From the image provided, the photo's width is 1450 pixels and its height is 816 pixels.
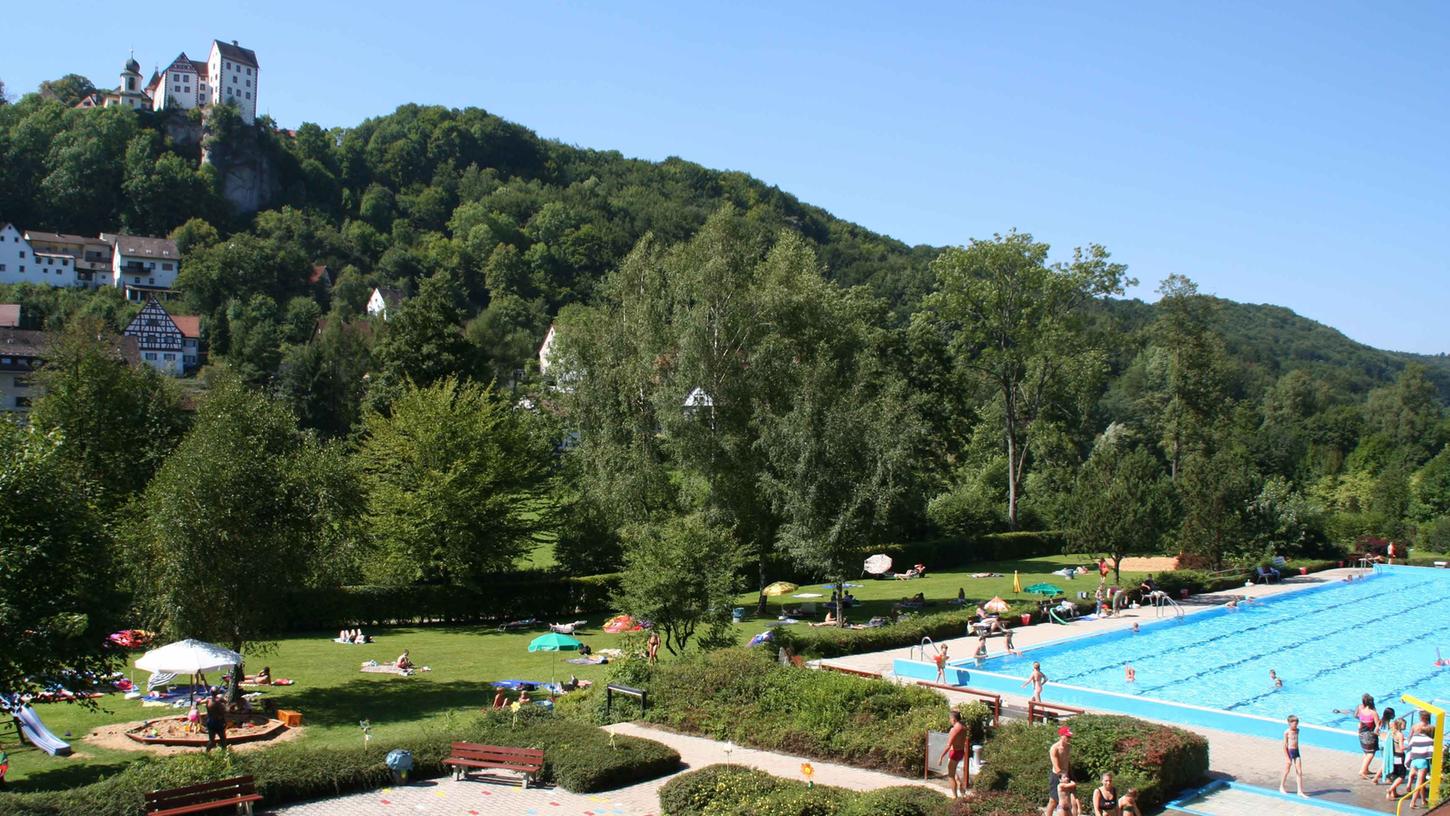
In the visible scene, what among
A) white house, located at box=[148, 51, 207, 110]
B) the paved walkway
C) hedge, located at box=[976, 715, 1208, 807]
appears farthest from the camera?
white house, located at box=[148, 51, 207, 110]

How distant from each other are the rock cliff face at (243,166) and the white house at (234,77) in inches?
466

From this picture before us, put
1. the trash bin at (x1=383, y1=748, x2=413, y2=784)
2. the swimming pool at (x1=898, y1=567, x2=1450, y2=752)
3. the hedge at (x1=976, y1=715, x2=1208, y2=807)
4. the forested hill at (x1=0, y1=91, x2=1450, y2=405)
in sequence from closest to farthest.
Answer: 1. the hedge at (x1=976, y1=715, x2=1208, y2=807)
2. the trash bin at (x1=383, y1=748, x2=413, y2=784)
3. the swimming pool at (x1=898, y1=567, x2=1450, y2=752)
4. the forested hill at (x1=0, y1=91, x2=1450, y2=405)

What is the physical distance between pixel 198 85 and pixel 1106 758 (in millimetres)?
182356

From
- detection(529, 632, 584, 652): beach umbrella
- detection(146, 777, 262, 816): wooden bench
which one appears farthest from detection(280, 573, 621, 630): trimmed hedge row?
detection(146, 777, 262, 816): wooden bench

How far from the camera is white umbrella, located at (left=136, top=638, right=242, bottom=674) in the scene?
21.1 metres

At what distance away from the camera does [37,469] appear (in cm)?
1898

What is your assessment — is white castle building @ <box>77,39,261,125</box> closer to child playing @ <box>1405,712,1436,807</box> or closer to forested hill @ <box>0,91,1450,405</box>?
forested hill @ <box>0,91,1450,405</box>

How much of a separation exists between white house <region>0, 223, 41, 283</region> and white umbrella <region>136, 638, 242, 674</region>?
114 m

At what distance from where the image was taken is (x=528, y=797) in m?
17.2

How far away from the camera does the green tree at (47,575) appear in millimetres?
17688

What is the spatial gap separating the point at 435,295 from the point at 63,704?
1380 inches

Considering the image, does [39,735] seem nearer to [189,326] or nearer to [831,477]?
[831,477]

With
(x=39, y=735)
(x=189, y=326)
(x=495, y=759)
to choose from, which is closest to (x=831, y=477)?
(x=495, y=759)

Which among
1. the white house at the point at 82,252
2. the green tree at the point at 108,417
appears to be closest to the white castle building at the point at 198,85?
the white house at the point at 82,252
